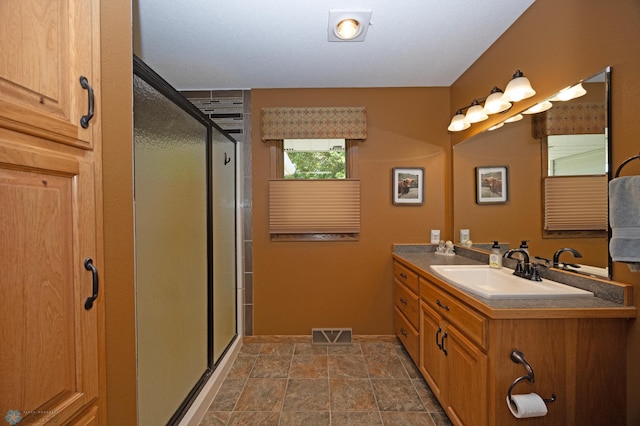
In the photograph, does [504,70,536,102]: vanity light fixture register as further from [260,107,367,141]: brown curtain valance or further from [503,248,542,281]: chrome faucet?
[260,107,367,141]: brown curtain valance

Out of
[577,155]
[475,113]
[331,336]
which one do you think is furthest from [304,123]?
[331,336]

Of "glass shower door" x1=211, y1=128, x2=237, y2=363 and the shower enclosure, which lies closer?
the shower enclosure

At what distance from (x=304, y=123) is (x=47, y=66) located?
2.04 m

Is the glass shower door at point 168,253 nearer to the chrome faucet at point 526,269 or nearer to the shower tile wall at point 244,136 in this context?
the shower tile wall at point 244,136

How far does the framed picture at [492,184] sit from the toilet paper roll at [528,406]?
4.20 ft

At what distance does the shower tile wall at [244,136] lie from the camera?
262 cm

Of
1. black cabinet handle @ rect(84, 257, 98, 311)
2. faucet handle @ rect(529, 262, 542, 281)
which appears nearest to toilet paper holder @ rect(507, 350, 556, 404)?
faucet handle @ rect(529, 262, 542, 281)

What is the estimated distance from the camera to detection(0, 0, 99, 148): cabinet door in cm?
58

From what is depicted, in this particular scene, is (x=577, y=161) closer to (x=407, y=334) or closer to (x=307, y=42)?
(x=407, y=334)

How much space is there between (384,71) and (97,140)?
7.40ft

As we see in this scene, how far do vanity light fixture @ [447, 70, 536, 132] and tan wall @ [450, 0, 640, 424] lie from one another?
0.10m

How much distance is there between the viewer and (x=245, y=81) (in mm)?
2496

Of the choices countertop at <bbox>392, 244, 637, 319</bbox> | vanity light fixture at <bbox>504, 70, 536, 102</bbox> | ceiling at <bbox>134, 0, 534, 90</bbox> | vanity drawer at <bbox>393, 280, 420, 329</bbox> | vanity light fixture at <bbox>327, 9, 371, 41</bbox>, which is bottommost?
vanity drawer at <bbox>393, 280, 420, 329</bbox>

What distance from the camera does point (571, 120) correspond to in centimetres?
139
